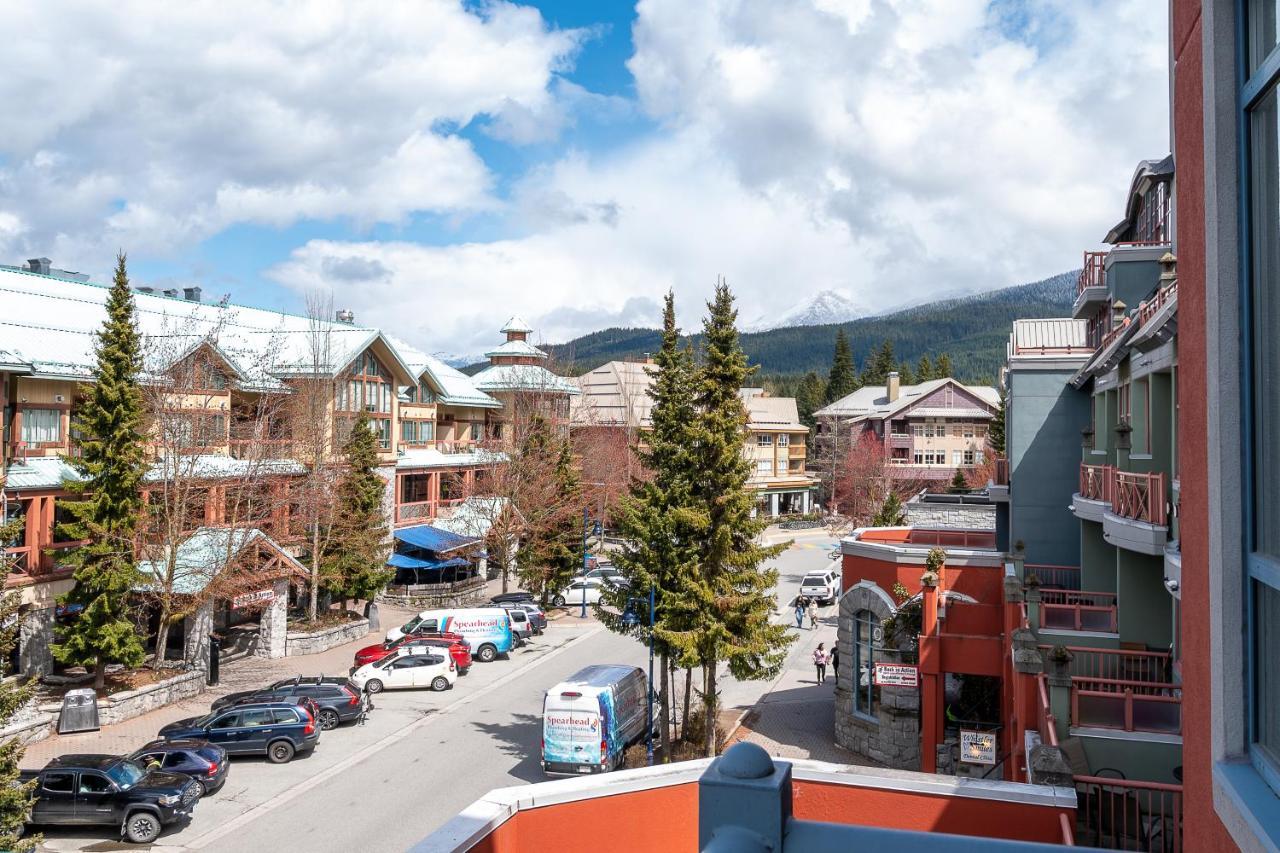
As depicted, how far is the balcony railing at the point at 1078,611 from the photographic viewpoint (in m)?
18.5

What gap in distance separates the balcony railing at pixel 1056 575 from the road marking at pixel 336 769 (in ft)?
57.4

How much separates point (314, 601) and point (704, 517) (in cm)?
1956

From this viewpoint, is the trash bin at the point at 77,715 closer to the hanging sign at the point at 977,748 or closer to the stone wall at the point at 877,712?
the stone wall at the point at 877,712

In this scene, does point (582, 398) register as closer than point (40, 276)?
No

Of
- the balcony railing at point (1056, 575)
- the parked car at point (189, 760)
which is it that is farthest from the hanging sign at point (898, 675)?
the parked car at point (189, 760)

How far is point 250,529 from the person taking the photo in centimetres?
2977

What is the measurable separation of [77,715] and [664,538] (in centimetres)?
1644

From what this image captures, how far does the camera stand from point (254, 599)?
103 ft

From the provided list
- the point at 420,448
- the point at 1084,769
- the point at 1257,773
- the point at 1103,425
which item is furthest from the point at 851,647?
the point at 420,448

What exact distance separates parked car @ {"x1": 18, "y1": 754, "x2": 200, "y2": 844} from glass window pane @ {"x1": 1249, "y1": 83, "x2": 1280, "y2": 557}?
66.3 feet

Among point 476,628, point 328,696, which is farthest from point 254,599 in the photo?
point 476,628

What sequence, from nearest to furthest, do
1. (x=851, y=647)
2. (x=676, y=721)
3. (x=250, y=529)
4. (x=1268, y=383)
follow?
(x=1268, y=383) → (x=851, y=647) → (x=676, y=721) → (x=250, y=529)

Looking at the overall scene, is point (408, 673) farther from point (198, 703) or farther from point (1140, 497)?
point (1140, 497)

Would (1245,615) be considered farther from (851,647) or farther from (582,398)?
(582,398)
